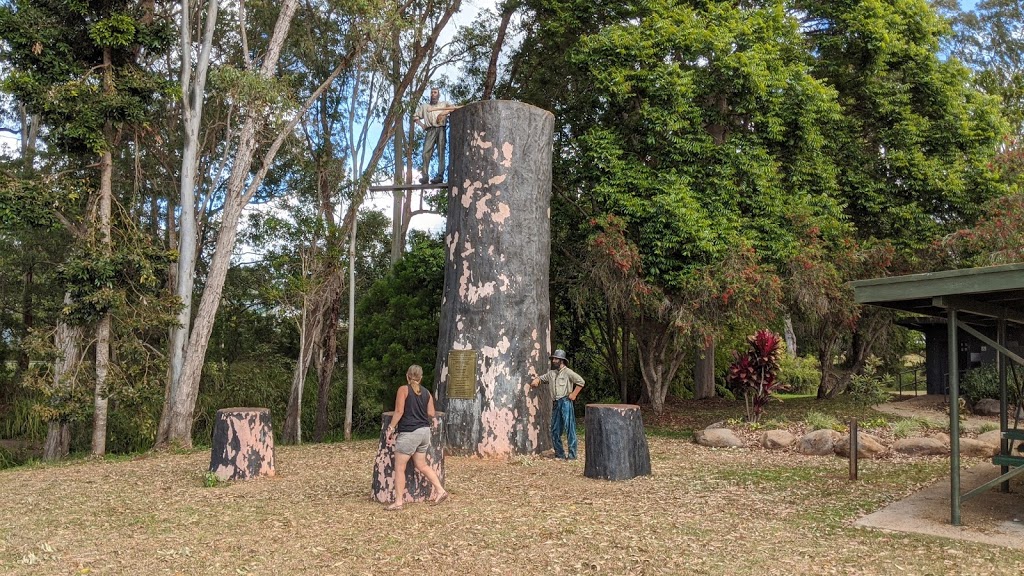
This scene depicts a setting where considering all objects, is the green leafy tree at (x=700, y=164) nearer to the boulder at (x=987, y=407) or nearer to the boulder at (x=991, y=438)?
the boulder at (x=991, y=438)

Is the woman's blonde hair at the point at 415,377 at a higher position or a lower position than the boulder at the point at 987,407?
higher

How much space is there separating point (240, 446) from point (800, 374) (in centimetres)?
2311

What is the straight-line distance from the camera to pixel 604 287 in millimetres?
13883

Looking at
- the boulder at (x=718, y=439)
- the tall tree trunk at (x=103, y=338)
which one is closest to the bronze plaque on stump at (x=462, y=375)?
the boulder at (x=718, y=439)

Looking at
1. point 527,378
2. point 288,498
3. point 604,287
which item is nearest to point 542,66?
point 604,287

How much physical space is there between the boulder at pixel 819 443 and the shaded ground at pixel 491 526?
4.74 ft

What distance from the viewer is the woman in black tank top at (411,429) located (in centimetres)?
707

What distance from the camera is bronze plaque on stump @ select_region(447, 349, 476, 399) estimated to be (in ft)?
35.0

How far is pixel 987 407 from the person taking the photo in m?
17.6

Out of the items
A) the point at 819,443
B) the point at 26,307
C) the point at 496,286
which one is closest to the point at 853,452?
the point at 819,443

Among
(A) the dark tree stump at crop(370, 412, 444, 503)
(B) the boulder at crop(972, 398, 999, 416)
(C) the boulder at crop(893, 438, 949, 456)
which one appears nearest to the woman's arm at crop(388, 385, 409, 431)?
(A) the dark tree stump at crop(370, 412, 444, 503)

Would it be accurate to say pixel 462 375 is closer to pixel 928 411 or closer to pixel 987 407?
pixel 928 411

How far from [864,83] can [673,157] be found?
4746mm

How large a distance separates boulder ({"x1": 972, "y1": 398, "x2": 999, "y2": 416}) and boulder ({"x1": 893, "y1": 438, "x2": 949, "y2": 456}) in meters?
7.88
